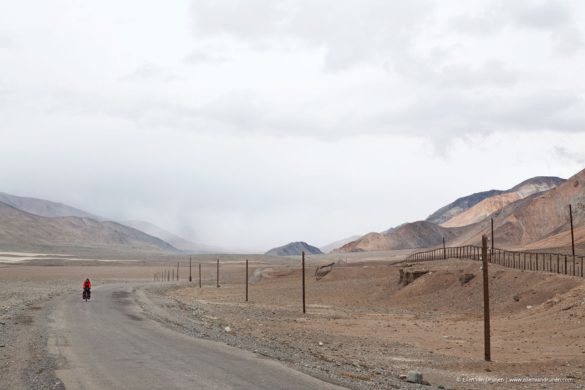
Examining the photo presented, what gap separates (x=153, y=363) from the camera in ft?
59.3

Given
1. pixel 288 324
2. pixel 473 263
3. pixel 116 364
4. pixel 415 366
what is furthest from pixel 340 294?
pixel 116 364

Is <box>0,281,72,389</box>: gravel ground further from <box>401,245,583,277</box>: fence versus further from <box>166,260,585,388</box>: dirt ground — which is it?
<box>401,245,583,277</box>: fence

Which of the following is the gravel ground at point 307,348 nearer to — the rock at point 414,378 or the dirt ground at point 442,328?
the dirt ground at point 442,328

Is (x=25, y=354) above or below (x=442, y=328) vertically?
above

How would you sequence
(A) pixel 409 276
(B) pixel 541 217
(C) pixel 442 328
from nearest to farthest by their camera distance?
1. (C) pixel 442 328
2. (A) pixel 409 276
3. (B) pixel 541 217

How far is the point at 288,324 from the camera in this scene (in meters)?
37.8

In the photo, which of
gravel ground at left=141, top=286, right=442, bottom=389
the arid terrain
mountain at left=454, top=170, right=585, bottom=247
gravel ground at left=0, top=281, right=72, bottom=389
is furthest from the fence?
mountain at left=454, top=170, right=585, bottom=247

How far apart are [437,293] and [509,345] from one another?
1064 inches

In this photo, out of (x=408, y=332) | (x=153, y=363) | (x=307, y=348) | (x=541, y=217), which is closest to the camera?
(x=153, y=363)

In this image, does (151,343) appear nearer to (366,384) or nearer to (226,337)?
(226,337)

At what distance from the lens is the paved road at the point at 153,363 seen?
15289 millimetres

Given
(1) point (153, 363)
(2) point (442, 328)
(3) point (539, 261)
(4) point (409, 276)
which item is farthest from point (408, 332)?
(3) point (539, 261)

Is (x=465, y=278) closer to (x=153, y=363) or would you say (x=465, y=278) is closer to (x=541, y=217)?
(x=153, y=363)

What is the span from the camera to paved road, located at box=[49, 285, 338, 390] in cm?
1529
